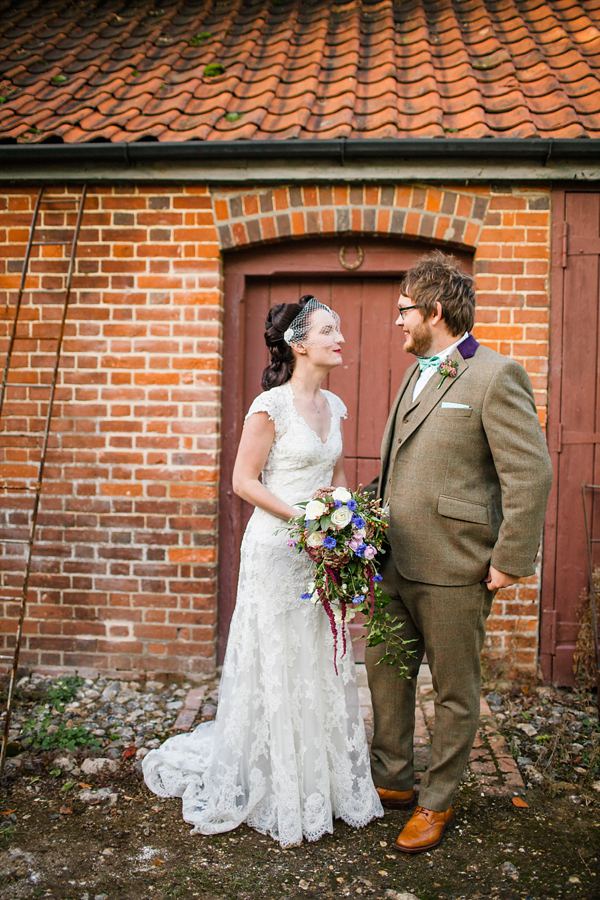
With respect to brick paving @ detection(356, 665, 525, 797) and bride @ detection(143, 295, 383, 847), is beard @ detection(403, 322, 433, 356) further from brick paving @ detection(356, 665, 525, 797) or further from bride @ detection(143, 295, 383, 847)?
brick paving @ detection(356, 665, 525, 797)

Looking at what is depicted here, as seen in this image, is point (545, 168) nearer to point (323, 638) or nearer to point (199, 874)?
point (323, 638)

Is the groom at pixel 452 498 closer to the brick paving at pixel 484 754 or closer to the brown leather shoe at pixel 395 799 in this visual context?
the brown leather shoe at pixel 395 799

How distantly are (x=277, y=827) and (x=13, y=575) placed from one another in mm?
2469

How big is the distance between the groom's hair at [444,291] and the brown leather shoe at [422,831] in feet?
6.33

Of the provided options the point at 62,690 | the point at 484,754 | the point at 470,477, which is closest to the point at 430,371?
the point at 470,477

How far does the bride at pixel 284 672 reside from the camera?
111 inches

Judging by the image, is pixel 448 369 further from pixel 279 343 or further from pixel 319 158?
pixel 319 158

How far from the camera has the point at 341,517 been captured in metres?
2.48

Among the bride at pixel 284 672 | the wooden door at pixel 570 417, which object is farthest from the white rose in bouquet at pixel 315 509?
the wooden door at pixel 570 417

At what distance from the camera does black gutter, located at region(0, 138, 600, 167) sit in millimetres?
3842

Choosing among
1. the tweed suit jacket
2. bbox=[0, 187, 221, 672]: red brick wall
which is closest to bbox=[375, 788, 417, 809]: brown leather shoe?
the tweed suit jacket

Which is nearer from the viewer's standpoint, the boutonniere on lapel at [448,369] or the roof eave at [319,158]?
the boutonniere on lapel at [448,369]

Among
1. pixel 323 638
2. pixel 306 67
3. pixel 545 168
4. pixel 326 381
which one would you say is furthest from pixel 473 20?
pixel 323 638

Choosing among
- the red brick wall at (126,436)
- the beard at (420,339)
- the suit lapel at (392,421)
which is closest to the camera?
Answer: the beard at (420,339)
